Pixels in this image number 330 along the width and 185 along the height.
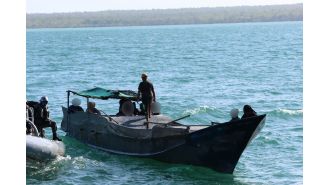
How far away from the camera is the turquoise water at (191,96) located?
832 inches

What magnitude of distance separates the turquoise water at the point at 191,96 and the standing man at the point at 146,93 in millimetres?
1540

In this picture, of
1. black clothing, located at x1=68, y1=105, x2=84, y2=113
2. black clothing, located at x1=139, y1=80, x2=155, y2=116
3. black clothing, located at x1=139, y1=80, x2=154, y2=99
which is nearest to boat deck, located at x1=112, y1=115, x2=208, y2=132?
black clothing, located at x1=139, y1=80, x2=155, y2=116

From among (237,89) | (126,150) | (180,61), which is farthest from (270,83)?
(126,150)

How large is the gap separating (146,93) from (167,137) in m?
1.96

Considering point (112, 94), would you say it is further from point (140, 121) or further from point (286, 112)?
point (286, 112)

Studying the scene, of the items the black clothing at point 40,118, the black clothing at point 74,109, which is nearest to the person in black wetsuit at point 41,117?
the black clothing at point 40,118

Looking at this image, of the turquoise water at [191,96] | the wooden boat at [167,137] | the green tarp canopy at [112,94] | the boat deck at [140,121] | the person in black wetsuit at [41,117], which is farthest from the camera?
the green tarp canopy at [112,94]

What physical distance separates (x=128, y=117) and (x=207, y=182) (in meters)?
4.47

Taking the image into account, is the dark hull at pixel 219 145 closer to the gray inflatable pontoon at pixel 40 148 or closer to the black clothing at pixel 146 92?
the black clothing at pixel 146 92

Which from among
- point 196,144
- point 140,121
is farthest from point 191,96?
point 196,144

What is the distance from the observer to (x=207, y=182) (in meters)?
20.2

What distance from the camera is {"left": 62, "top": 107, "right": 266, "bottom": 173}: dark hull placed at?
20219 millimetres
